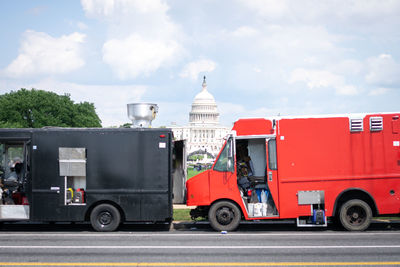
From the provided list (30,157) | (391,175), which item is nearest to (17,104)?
(30,157)

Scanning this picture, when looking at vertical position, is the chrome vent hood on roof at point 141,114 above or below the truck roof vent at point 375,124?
above

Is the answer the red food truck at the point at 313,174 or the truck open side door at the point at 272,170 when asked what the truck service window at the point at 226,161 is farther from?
the truck open side door at the point at 272,170

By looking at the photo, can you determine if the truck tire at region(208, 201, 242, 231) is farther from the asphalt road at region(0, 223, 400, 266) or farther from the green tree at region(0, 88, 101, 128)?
the green tree at region(0, 88, 101, 128)

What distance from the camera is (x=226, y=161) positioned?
14.0 m

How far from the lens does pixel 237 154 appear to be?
14500 millimetres

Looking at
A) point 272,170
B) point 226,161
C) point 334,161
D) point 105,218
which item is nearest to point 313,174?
point 334,161

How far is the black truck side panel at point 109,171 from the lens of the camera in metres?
14.0

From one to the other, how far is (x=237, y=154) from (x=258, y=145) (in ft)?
2.09

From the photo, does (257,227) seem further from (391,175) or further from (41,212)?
(41,212)

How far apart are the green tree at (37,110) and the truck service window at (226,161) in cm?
5815

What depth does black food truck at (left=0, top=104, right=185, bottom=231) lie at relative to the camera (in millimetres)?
13977

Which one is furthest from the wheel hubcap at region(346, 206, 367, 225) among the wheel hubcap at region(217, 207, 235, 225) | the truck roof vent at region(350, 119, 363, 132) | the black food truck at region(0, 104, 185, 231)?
the black food truck at region(0, 104, 185, 231)

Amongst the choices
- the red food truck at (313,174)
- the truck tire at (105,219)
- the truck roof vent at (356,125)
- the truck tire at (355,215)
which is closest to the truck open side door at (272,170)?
the red food truck at (313,174)

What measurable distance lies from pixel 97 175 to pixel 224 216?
3.58 meters
